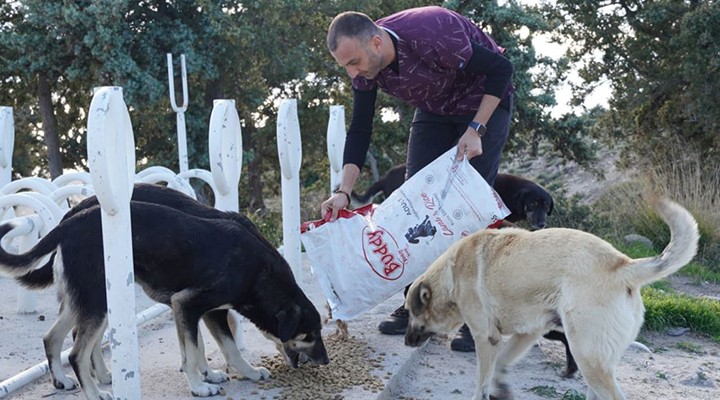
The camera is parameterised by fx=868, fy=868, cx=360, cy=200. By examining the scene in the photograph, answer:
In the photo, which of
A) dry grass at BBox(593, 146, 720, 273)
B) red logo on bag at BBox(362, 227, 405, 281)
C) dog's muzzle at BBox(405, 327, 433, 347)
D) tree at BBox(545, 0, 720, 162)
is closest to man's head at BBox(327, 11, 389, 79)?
red logo on bag at BBox(362, 227, 405, 281)

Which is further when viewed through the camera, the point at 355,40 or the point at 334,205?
the point at 334,205

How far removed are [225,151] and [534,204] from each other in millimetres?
3626

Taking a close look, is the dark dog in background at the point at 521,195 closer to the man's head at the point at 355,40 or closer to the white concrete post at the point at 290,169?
the white concrete post at the point at 290,169

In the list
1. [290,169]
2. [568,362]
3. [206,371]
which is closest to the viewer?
[206,371]

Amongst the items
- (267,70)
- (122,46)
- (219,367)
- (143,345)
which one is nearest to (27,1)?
(122,46)

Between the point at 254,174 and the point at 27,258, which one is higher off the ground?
the point at 27,258

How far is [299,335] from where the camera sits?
4.54 m

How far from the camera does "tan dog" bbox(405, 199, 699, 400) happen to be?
3.80 metres

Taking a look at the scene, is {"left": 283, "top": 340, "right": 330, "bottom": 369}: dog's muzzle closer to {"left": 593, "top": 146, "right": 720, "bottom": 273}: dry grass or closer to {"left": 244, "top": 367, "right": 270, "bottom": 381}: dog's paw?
{"left": 244, "top": 367, "right": 270, "bottom": 381}: dog's paw

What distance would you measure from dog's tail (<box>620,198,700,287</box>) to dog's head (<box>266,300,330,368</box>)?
64.4 inches

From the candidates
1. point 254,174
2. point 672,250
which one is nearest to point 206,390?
point 672,250

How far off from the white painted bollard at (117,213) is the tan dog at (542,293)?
1584 millimetres

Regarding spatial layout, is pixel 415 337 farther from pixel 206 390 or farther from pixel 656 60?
pixel 656 60

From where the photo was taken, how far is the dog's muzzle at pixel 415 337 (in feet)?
15.4
